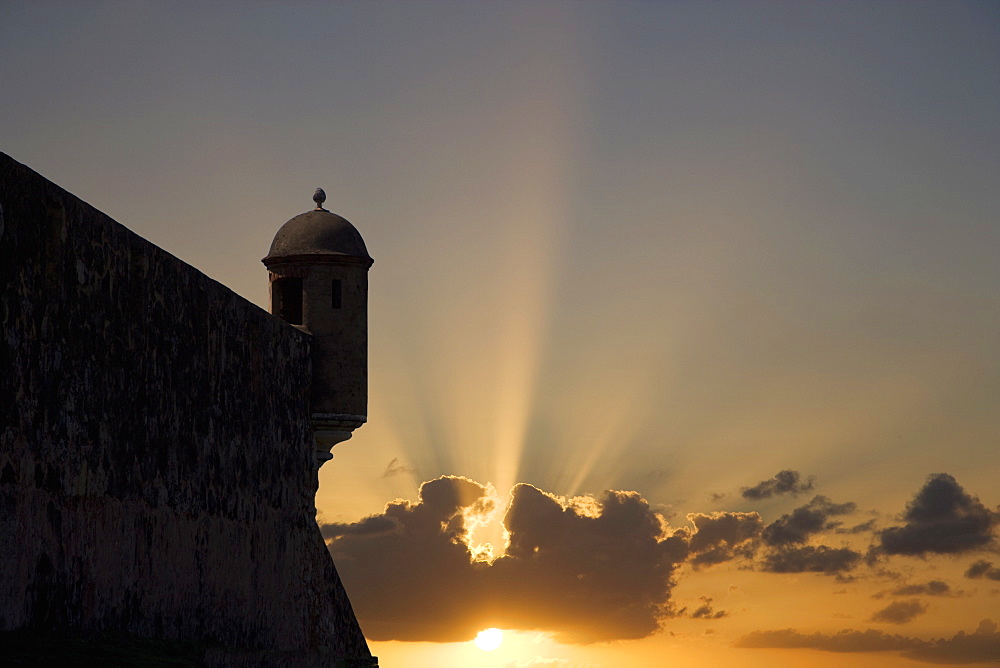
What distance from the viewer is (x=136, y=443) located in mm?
13938

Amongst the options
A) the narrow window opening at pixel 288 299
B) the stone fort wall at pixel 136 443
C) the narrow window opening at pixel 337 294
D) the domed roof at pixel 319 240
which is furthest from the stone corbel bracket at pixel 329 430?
the domed roof at pixel 319 240

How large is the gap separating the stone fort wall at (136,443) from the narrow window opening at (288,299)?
8.09ft

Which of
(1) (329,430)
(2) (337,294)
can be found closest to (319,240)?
(2) (337,294)

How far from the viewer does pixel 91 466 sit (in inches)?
510

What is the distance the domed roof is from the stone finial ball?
0.23m

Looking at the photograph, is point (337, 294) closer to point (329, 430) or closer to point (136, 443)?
point (329, 430)

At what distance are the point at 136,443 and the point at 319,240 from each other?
8.29 meters

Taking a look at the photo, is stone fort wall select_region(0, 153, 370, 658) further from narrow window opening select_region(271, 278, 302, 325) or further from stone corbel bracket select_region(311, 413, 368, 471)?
narrow window opening select_region(271, 278, 302, 325)

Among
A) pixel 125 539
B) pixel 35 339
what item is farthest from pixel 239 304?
pixel 35 339

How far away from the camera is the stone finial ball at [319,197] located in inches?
889

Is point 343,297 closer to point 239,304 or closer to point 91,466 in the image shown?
point 239,304

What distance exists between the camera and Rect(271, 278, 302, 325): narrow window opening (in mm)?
22156

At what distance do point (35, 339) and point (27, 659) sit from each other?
8.60ft

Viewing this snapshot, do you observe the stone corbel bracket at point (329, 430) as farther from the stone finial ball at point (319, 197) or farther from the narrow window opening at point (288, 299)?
the stone finial ball at point (319, 197)
